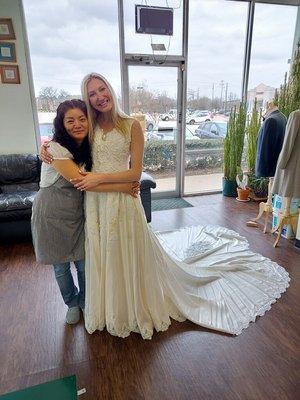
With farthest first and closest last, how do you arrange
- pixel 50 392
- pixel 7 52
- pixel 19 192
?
pixel 7 52
pixel 19 192
pixel 50 392

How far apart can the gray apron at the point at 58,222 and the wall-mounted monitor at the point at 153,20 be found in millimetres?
3200

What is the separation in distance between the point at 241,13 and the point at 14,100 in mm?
3559

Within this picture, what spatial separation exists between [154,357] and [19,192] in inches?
100

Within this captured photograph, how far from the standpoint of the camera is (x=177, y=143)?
4539 millimetres

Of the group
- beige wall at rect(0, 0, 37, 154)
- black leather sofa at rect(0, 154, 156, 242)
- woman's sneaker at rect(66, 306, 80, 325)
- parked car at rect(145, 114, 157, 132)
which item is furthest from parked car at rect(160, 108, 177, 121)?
woman's sneaker at rect(66, 306, 80, 325)

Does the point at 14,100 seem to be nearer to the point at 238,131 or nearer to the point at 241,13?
the point at 238,131

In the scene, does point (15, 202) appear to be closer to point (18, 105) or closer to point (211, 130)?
point (18, 105)

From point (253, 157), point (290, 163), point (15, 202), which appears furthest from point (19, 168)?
point (253, 157)

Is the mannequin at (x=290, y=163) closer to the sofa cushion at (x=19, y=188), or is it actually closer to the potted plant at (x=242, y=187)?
the potted plant at (x=242, y=187)

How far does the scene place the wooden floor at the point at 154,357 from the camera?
1397 millimetres

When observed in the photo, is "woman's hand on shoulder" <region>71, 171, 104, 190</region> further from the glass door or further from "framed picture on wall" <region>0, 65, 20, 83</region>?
the glass door

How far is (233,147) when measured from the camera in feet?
14.4

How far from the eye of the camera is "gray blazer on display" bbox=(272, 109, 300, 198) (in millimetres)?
2549

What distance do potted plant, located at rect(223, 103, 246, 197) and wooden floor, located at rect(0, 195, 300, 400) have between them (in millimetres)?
2635
